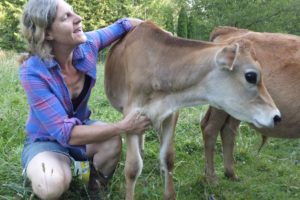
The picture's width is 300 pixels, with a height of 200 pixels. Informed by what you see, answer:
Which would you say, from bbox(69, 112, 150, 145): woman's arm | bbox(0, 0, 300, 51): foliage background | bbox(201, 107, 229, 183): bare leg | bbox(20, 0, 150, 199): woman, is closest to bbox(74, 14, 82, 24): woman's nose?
bbox(20, 0, 150, 199): woman

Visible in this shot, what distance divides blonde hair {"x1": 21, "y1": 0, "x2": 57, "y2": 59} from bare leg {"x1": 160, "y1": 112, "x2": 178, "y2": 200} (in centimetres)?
128

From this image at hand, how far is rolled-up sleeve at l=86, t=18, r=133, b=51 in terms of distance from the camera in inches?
174

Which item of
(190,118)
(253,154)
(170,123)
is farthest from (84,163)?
(190,118)

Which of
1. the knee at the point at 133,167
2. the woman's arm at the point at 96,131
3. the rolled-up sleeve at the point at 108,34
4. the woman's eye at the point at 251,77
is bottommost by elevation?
the knee at the point at 133,167

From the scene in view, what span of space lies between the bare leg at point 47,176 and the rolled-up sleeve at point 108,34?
1.28 m

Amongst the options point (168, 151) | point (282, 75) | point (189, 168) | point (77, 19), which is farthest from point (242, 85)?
point (189, 168)

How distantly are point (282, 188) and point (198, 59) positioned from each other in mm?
2068

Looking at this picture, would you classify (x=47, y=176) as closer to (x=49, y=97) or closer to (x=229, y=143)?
(x=49, y=97)

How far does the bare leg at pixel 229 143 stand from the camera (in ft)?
16.9

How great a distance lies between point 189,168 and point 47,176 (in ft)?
7.39

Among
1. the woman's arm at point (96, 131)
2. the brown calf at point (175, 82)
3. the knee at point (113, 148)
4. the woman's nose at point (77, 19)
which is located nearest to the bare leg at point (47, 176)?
the woman's arm at point (96, 131)

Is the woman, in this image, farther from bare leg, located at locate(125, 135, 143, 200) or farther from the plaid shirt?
bare leg, located at locate(125, 135, 143, 200)

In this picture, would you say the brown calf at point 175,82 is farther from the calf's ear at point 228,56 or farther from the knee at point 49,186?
the knee at point 49,186

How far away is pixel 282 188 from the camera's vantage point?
194 inches
